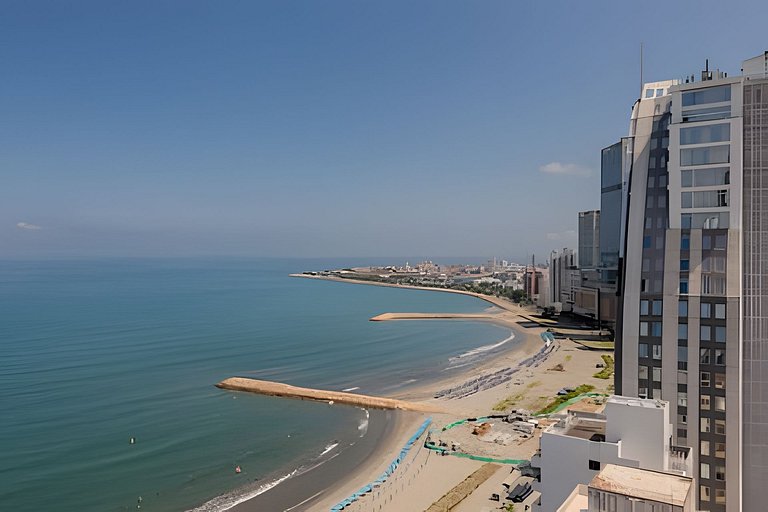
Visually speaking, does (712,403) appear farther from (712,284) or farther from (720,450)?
(712,284)

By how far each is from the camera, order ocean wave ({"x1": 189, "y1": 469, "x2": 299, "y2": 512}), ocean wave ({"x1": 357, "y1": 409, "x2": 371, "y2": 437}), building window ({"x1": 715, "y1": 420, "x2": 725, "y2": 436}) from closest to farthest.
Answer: building window ({"x1": 715, "y1": 420, "x2": 725, "y2": 436}) < ocean wave ({"x1": 189, "y1": 469, "x2": 299, "y2": 512}) < ocean wave ({"x1": 357, "y1": 409, "x2": 371, "y2": 437})

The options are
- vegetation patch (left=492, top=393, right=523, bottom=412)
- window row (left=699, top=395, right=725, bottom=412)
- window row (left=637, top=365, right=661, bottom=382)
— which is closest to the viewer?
window row (left=699, top=395, right=725, bottom=412)

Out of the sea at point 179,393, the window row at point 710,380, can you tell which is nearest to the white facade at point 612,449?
the window row at point 710,380

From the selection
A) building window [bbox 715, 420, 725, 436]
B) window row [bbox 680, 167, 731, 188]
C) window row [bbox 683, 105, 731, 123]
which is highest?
window row [bbox 683, 105, 731, 123]

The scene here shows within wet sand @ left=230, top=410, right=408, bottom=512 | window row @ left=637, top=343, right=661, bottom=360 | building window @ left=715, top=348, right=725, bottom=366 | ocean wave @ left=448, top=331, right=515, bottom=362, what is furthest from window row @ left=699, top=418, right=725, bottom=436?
ocean wave @ left=448, top=331, right=515, bottom=362

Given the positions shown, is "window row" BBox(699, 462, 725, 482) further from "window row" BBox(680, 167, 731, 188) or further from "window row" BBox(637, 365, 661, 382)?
Answer: "window row" BBox(680, 167, 731, 188)

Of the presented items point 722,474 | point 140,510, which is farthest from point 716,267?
point 140,510

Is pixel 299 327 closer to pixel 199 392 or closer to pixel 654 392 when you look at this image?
pixel 199 392
